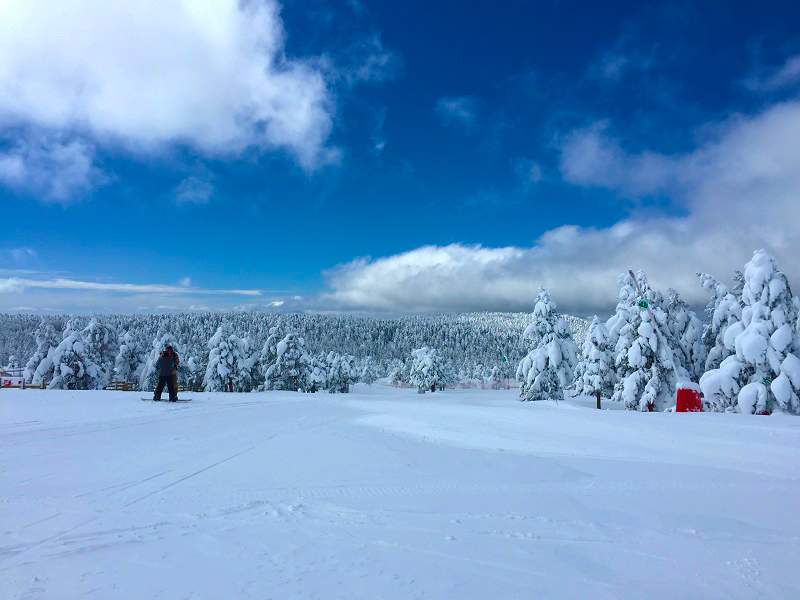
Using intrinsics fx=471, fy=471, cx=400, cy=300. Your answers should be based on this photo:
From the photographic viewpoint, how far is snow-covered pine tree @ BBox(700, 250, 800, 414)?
1808cm

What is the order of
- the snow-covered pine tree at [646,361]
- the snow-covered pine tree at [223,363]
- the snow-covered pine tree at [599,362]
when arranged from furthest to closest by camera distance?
the snow-covered pine tree at [223,363]
the snow-covered pine tree at [599,362]
the snow-covered pine tree at [646,361]

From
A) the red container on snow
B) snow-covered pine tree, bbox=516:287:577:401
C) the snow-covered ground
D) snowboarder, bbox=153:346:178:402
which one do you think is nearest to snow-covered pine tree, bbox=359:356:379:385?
snow-covered pine tree, bbox=516:287:577:401

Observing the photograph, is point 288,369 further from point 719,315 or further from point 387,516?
point 387,516

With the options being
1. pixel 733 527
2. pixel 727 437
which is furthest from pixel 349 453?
pixel 727 437

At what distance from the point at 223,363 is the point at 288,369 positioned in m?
6.33

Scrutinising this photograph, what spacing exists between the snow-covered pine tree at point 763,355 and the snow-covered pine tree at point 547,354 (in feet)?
52.9

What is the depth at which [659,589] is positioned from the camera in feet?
10.8

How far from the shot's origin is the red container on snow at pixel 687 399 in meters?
19.0

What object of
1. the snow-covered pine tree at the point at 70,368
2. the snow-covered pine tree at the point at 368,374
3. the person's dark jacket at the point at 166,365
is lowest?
the snow-covered pine tree at the point at 368,374

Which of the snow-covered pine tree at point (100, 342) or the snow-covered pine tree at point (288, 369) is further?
the snow-covered pine tree at point (288, 369)

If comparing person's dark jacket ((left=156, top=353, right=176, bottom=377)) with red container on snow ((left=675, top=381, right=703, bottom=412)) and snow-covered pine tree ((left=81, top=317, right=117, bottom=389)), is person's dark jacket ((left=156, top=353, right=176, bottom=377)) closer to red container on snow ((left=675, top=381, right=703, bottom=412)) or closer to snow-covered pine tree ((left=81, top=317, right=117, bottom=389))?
red container on snow ((left=675, top=381, right=703, bottom=412))

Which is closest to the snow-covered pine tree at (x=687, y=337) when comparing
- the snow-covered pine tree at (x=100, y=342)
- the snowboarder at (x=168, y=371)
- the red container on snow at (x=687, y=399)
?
the red container on snow at (x=687, y=399)

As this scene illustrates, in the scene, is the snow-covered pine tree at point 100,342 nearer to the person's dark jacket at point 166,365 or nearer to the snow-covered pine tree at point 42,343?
the snow-covered pine tree at point 42,343

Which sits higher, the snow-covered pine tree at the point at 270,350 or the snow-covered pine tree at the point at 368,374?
the snow-covered pine tree at the point at 270,350
